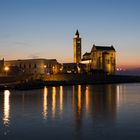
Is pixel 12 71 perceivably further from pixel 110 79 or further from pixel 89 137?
pixel 89 137

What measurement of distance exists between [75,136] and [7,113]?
13.7 m

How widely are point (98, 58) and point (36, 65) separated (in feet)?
110

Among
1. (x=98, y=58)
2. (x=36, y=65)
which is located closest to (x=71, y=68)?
(x=98, y=58)

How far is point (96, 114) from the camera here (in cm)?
3431

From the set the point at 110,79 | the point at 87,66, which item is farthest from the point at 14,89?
the point at 87,66

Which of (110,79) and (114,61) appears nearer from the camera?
(110,79)

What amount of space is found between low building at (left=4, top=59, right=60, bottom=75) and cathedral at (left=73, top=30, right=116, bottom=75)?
801 inches

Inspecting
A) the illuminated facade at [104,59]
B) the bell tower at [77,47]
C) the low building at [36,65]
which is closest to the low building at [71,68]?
the low building at [36,65]

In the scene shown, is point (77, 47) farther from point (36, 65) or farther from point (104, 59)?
point (36, 65)

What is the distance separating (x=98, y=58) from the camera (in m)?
149

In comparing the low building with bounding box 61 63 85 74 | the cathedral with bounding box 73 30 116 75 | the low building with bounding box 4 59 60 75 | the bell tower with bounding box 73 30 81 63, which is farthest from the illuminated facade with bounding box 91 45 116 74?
the low building with bounding box 4 59 60 75

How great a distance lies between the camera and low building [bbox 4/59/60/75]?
417 ft

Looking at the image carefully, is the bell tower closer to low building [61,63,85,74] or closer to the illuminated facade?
the illuminated facade

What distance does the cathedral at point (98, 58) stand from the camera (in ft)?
484
